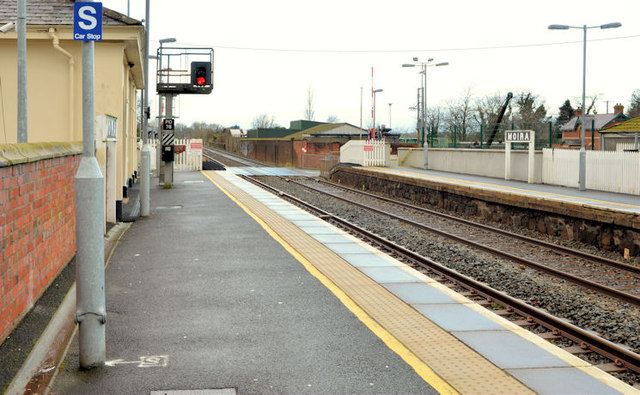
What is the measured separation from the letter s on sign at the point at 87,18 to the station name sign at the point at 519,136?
23.0 meters

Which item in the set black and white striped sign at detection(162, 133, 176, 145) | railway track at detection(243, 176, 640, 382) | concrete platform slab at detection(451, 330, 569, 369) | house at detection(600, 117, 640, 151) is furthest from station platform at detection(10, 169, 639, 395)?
house at detection(600, 117, 640, 151)

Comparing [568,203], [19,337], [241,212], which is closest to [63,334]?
[19,337]

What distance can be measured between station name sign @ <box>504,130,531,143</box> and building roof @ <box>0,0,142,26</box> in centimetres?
1585

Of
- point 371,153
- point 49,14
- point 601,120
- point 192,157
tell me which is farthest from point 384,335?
point 601,120

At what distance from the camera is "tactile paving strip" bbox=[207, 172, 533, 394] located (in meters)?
5.04

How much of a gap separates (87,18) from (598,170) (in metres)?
20.4

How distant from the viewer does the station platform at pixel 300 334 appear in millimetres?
5016

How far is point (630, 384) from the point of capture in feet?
18.1

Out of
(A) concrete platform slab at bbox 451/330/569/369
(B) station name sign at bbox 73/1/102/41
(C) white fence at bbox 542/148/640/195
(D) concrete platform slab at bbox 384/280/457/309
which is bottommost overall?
(A) concrete platform slab at bbox 451/330/569/369

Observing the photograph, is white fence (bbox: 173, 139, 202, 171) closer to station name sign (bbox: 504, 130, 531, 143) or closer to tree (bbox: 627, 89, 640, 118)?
A: station name sign (bbox: 504, 130, 531, 143)

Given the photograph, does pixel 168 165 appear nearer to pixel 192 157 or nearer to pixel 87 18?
pixel 192 157

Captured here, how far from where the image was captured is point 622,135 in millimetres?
33969

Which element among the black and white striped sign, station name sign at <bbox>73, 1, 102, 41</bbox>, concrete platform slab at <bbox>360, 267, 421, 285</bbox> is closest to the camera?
station name sign at <bbox>73, 1, 102, 41</bbox>

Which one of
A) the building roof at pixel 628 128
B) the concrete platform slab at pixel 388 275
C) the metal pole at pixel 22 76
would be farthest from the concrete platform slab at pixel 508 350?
the building roof at pixel 628 128
